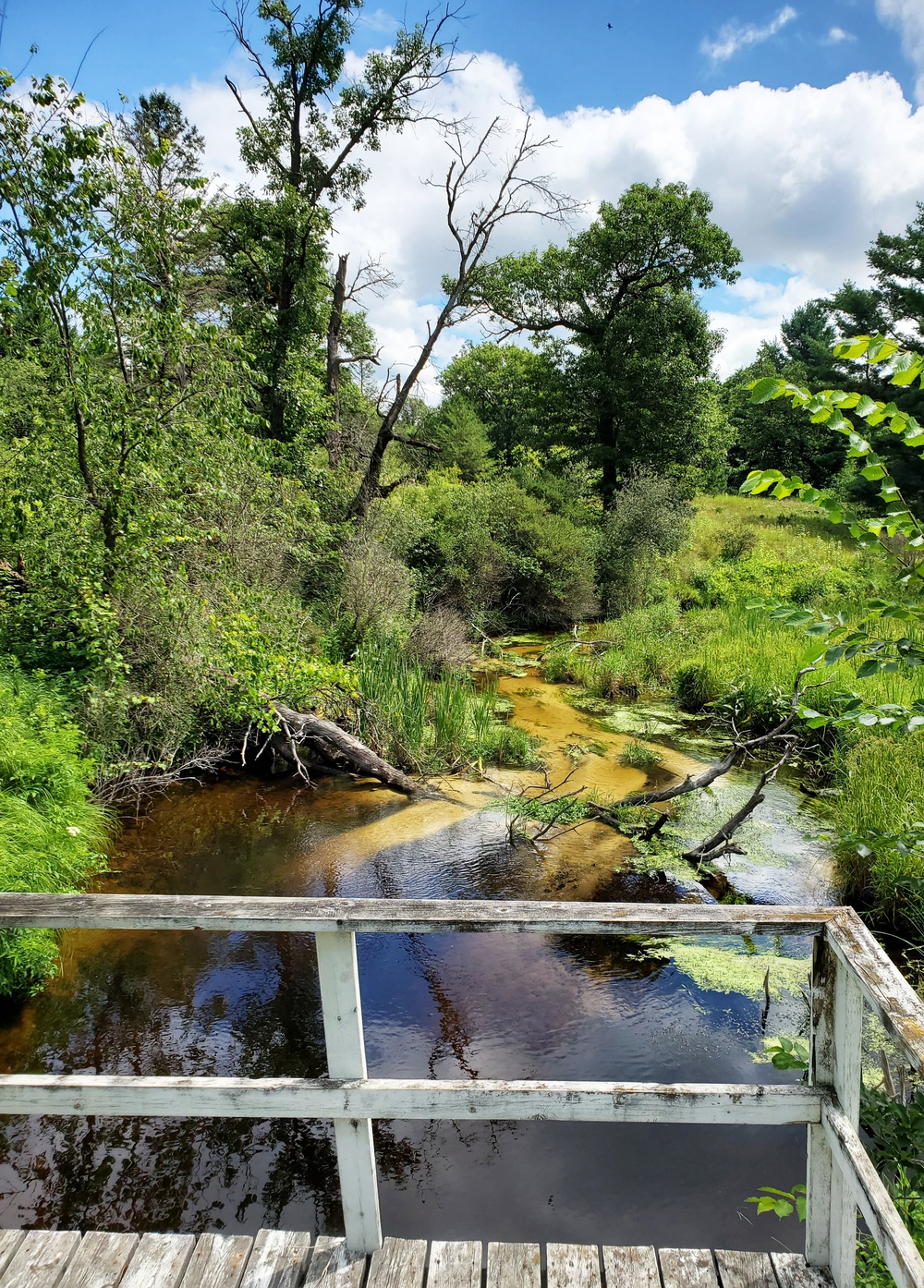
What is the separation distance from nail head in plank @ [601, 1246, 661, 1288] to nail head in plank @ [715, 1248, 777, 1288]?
16 centimetres

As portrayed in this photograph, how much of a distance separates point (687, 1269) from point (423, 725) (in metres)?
6.69

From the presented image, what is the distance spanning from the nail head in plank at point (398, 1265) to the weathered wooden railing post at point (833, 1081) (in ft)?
3.00

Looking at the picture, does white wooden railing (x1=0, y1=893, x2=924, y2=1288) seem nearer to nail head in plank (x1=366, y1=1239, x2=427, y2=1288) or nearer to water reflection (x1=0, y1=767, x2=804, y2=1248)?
nail head in plank (x1=366, y1=1239, x2=427, y2=1288)

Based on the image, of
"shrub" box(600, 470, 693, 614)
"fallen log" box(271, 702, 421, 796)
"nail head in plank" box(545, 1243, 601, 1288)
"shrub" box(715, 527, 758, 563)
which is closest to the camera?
"nail head in plank" box(545, 1243, 601, 1288)

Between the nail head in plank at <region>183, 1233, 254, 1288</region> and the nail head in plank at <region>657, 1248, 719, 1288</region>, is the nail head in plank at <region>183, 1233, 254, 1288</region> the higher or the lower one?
the higher one

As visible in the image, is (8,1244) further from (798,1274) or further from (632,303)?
(632,303)

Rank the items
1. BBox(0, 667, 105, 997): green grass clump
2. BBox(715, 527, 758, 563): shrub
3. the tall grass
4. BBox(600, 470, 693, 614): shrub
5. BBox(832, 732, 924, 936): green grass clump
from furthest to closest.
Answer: BBox(715, 527, 758, 563): shrub → BBox(600, 470, 693, 614): shrub → the tall grass → BBox(832, 732, 924, 936): green grass clump → BBox(0, 667, 105, 997): green grass clump

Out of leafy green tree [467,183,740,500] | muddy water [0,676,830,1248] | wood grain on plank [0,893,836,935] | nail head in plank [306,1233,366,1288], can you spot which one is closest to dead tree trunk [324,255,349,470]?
leafy green tree [467,183,740,500]

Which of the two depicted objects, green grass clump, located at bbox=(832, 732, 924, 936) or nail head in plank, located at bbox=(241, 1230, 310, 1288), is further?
green grass clump, located at bbox=(832, 732, 924, 936)

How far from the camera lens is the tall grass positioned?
27.2 feet

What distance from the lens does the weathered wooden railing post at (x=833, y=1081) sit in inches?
59.2

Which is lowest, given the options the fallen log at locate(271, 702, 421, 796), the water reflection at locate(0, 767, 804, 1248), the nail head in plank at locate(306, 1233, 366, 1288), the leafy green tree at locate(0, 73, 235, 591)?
the water reflection at locate(0, 767, 804, 1248)

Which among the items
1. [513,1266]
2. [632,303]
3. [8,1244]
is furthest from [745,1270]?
[632,303]

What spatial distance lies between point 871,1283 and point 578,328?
21.6 meters
